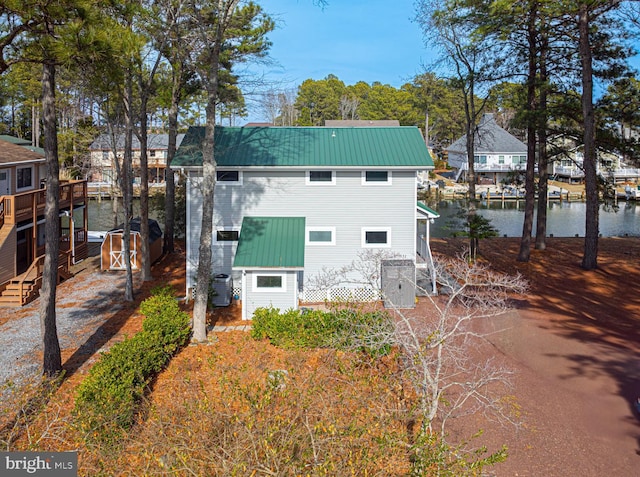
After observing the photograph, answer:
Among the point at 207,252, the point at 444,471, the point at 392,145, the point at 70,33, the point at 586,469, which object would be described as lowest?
the point at 586,469

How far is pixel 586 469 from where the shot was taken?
27.6 ft

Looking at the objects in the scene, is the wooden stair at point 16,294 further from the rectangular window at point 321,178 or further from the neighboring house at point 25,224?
the rectangular window at point 321,178

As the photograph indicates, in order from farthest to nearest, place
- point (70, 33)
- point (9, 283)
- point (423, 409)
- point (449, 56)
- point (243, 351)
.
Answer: point (449, 56) → point (9, 283) → point (243, 351) → point (70, 33) → point (423, 409)

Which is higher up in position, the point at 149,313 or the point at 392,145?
the point at 392,145

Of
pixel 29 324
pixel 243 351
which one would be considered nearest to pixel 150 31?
pixel 29 324

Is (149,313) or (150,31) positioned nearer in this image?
(149,313)

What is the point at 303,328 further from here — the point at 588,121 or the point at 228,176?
the point at 588,121

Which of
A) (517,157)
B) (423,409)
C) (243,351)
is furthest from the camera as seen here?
(517,157)

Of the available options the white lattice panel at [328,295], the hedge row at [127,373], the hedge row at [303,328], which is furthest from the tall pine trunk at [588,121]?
the hedge row at [127,373]

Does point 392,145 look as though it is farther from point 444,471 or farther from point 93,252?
point 93,252

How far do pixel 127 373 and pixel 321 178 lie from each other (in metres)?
10.2

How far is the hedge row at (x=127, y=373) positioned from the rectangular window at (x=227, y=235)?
151 inches

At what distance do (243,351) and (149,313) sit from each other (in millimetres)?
2936

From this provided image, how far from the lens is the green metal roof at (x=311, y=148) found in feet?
59.5
